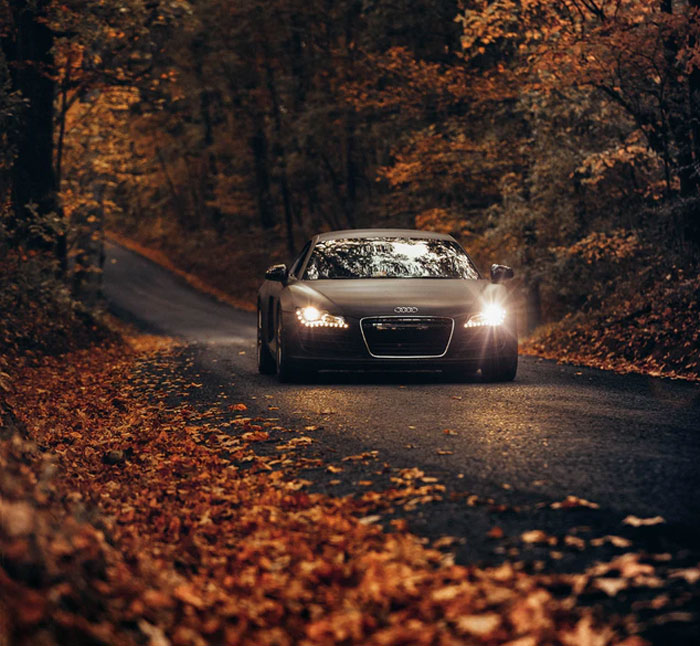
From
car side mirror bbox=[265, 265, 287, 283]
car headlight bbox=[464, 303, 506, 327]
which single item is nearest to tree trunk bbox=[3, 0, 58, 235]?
car side mirror bbox=[265, 265, 287, 283]

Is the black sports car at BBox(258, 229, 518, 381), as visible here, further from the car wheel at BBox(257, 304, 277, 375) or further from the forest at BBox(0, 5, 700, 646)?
the car wheel at BBox(257, 304, 277, 375)

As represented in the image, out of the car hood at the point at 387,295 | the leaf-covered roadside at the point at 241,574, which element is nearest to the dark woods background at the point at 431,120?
the car hood at the point at 387,295

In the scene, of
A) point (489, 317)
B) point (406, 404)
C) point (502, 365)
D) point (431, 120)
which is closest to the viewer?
point (406, 404)

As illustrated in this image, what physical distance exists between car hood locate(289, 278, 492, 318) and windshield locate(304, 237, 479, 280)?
47 centimetres

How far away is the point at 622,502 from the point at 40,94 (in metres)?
16.8

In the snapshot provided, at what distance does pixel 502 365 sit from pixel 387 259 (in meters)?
2.12

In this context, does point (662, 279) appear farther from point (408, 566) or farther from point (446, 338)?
point (408, 566)

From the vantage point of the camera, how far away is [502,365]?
10.9m

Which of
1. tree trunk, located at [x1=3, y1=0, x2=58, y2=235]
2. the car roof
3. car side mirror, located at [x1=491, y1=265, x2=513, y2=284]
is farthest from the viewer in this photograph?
tree trunk, located at [x1=3, y1=0, x2=58, y2=235]

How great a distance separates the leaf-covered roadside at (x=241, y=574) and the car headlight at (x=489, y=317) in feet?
13.7

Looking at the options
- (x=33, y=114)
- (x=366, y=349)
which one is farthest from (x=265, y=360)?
(x=33, y=114)

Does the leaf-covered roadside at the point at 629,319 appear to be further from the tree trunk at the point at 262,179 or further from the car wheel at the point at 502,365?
the tree trunk at the point at 262,179

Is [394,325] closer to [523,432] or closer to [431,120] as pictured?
[523,432]

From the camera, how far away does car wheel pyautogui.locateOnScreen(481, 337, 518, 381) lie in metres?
10.8
